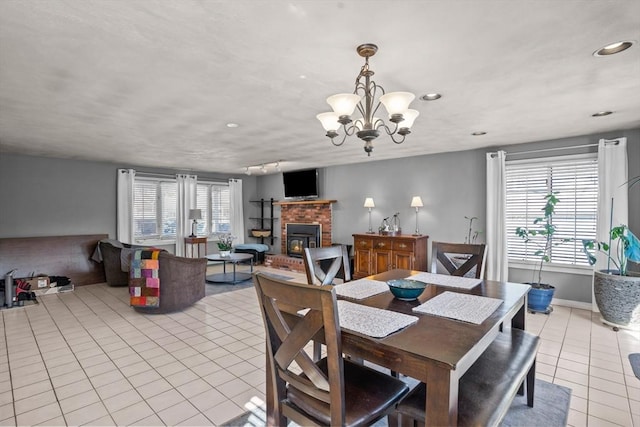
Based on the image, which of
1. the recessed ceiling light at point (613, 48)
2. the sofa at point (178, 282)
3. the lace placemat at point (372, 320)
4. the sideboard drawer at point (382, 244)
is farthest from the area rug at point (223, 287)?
the recessed ceiling light at point (613, 48)

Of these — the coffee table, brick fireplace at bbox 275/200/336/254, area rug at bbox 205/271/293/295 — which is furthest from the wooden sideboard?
the coffee table

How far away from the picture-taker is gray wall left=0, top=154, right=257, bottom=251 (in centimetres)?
563

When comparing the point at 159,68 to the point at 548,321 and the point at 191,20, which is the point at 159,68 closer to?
the point at 191,20

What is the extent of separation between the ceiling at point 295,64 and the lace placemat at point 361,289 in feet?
5.09

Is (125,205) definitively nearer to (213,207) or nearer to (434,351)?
(213,207)

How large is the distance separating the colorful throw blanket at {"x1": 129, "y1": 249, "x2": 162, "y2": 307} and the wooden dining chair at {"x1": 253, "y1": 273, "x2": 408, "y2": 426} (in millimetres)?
3175

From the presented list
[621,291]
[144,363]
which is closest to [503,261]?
[621,291]

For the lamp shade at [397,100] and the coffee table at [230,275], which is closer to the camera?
the lamp shade at [397,100]

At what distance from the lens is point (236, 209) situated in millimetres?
8656

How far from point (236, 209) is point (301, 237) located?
6.95 feet

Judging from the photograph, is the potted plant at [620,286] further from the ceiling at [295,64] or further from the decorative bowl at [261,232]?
the decorative bowl at [261,232]

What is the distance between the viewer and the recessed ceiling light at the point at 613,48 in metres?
1.97

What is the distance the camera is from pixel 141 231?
23.5 ft

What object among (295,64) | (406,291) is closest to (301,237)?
(295,64)
